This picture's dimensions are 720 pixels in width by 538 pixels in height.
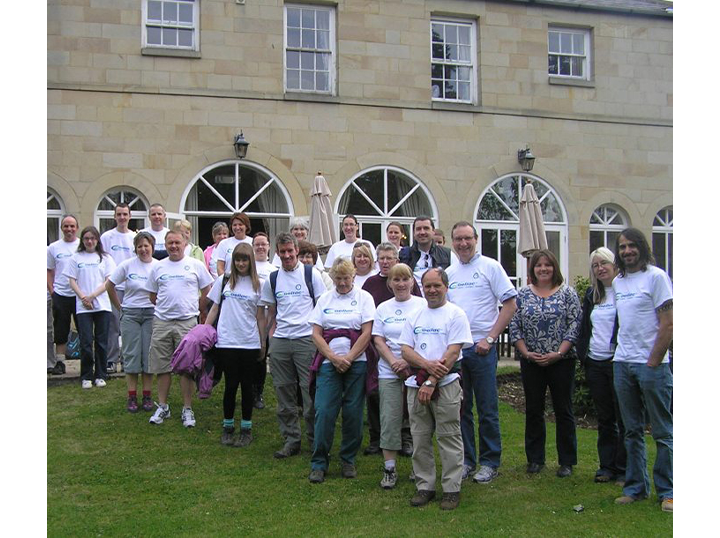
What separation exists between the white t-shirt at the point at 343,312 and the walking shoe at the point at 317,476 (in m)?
0.95

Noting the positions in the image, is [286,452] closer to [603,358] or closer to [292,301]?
[292,301]

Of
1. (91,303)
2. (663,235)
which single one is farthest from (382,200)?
(91,303)

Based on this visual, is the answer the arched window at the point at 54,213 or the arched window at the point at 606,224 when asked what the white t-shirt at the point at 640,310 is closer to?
the arched window at the point at 54,213

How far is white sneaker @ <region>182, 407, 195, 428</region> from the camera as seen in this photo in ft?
26.7

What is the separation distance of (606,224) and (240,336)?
11716 mm

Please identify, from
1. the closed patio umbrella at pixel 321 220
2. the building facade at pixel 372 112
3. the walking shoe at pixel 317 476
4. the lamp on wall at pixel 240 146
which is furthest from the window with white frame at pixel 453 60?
the walking shoe at pixel 317 476

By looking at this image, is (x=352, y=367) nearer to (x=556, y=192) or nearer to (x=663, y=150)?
(x=556, y=192)

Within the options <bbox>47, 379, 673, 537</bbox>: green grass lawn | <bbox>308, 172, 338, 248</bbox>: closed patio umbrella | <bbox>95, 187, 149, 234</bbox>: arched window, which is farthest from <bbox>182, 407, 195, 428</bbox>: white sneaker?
<bbox>95, 187, 149, 234</bbox>: arched window

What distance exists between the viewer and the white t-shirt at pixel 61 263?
998cm

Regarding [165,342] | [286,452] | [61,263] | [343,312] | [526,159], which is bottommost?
[286,452]

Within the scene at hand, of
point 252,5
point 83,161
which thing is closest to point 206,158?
point 83,161

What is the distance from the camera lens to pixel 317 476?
6629mm
